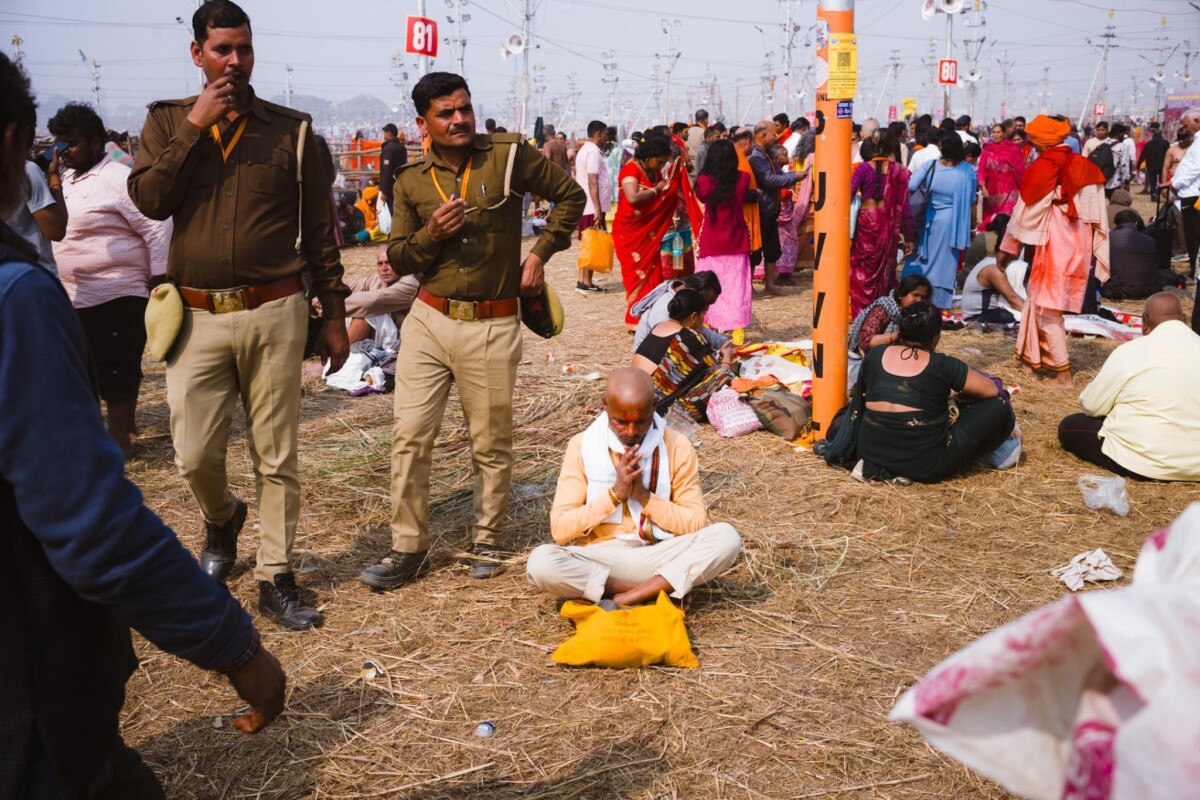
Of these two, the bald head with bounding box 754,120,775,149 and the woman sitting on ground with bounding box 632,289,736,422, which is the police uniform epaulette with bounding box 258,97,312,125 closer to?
the woman sitting on ground with bounding box 632,289,736,422

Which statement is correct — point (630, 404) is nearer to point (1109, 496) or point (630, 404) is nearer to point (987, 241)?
point (1109, 496)

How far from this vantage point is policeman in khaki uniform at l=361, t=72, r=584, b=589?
4250mm

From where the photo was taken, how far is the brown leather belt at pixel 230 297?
3832mm

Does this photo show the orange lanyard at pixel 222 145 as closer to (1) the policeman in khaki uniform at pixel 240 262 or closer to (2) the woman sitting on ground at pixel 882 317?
(1) the policeman in khaki uniform at pixel 240 262

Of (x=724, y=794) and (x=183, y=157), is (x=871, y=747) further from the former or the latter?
(x=183, y=157)

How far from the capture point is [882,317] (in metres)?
7.30

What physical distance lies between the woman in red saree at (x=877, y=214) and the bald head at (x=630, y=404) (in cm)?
534

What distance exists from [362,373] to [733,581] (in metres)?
4.22

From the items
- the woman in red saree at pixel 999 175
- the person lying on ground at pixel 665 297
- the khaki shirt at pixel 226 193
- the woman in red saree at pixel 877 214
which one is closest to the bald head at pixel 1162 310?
the person lying on ground at pixel 665 297

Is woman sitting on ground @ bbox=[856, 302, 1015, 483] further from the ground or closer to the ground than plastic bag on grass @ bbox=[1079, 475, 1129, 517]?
further from the ground

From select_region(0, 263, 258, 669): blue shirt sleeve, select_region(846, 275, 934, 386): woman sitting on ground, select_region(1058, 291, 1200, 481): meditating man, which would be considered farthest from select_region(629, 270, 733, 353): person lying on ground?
select_region(0, 263, 258, 669): blue shirt sleeve

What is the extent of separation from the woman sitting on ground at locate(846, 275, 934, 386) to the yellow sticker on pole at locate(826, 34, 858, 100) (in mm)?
1715

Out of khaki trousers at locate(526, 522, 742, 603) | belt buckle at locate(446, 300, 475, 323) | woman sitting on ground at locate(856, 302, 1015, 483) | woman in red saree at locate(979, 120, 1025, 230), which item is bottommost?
khaki trousers at locate(526, 522, 742, 603)

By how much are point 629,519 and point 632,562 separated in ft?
0.57
